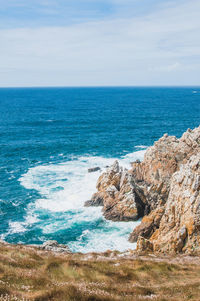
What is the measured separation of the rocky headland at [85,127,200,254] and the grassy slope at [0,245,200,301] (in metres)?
4.82

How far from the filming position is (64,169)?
207 feet

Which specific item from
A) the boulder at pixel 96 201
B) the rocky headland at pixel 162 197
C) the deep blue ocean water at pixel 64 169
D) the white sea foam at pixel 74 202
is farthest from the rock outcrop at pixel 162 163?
the boulder at pixel 96 201

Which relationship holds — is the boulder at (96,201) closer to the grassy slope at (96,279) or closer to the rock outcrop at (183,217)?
the rock outcrop at (183,217)

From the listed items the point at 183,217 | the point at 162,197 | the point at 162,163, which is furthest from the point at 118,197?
the point at 183,217

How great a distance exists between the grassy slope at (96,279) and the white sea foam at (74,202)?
14047mm

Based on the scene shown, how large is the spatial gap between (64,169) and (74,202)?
668 inches

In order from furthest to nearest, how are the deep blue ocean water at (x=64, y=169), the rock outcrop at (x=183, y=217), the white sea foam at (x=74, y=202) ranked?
the deep blue ocean water at (x=64, y=169)
the white sea foam at (x=74, y=202)
the rock outcrop at (x=183, y=217)

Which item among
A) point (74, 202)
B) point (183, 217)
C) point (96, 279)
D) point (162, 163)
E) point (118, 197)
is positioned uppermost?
point (162, 163)

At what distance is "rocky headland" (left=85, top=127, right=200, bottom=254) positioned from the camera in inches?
1085

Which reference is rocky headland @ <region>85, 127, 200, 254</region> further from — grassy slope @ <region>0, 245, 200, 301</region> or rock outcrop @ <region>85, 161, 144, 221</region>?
grassy slope @ <region>0, 245, 200, 301</region>

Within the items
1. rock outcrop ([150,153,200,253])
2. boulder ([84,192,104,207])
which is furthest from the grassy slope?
boulder ([84,192,104,207])

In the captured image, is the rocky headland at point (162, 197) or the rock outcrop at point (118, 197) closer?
the rocky headland at point (162, 197)

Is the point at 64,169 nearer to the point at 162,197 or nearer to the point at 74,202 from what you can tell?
the point at 74,202

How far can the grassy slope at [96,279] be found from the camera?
1194 centimetres
